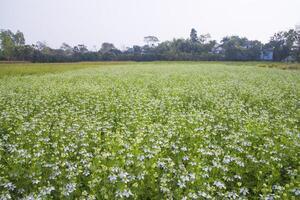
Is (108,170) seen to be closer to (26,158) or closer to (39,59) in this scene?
(26,158)

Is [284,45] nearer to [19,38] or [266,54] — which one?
[266,54]

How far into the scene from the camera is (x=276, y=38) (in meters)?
87.5

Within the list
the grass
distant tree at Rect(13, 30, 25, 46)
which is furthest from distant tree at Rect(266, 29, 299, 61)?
distant tree at Rect(13, 30, 25, 46)

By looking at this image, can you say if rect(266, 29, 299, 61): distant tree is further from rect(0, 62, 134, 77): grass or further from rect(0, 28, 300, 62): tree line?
rect(0, 62, 134, 77): grass

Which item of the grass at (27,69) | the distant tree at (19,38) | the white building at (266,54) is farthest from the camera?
the distant tree at (19,38)

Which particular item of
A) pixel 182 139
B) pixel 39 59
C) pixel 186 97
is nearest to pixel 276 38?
pixel 39 59

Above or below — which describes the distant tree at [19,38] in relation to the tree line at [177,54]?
above

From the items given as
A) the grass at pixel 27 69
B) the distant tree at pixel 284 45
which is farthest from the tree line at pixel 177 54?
the grass at pixel 27 69

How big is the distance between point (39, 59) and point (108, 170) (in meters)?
70.0

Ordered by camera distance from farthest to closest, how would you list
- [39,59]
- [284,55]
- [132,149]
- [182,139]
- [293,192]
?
[284,55]
[39,59]
[182,139]
[132,149]
[293,192]

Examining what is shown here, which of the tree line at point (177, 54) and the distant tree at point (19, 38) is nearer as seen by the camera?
the tree line at point (177, 54)

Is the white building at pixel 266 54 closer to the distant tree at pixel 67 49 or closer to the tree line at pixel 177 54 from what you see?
the tree line at pixel 177 54

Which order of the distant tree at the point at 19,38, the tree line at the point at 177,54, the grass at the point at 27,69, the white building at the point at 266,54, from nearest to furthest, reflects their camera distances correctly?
the grass at the point at 27,69 < the tree line at the point at 177,54 < the white building at the point at 266,54 < the distant tree at the point at 19,38

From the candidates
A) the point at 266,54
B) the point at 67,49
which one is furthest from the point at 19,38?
the point at 266,54
